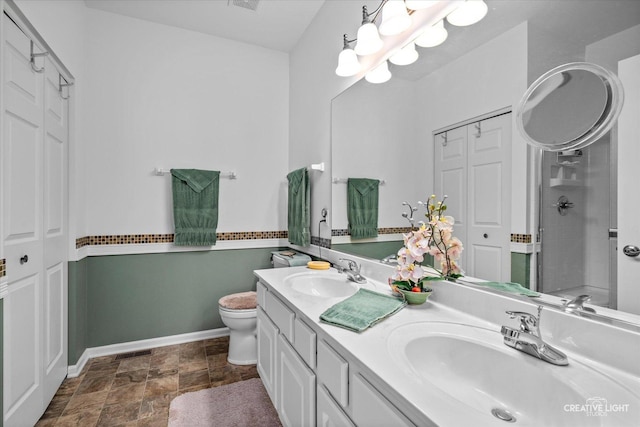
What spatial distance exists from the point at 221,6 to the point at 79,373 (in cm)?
291

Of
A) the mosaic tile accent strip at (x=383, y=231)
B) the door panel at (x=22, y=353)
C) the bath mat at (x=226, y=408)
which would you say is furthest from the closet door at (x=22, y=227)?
the mosaic tile accent strip at (x=383, y=231)

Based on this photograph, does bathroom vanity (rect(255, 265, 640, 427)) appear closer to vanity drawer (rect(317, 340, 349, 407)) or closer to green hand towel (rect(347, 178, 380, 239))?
vanity drawer (rect(317, 340, 349, 407))

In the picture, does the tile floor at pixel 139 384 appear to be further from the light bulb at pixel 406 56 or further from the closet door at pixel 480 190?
the light bulb at pixel 406 56

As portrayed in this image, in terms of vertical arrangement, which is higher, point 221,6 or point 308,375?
point 221,6

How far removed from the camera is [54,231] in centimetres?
193

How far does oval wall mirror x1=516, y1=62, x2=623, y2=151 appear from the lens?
0.86 meters

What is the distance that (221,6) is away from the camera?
7.95 feet

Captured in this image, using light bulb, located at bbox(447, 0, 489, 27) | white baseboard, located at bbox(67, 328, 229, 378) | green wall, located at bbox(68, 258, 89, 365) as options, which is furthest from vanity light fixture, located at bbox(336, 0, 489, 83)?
white baseboard, located at bbox(67, 328, 229, 378)

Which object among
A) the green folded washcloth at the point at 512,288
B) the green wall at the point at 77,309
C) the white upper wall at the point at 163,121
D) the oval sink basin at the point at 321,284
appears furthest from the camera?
the white upper wall at the point at 163,121

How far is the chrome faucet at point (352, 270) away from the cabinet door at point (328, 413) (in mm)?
712

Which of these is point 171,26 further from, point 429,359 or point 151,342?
point 429,359

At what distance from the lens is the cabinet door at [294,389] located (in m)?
1.19

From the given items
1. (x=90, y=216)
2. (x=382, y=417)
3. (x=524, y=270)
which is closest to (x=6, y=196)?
(x=90, y=216)

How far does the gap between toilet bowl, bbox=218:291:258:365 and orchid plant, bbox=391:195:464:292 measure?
1.37 meters
